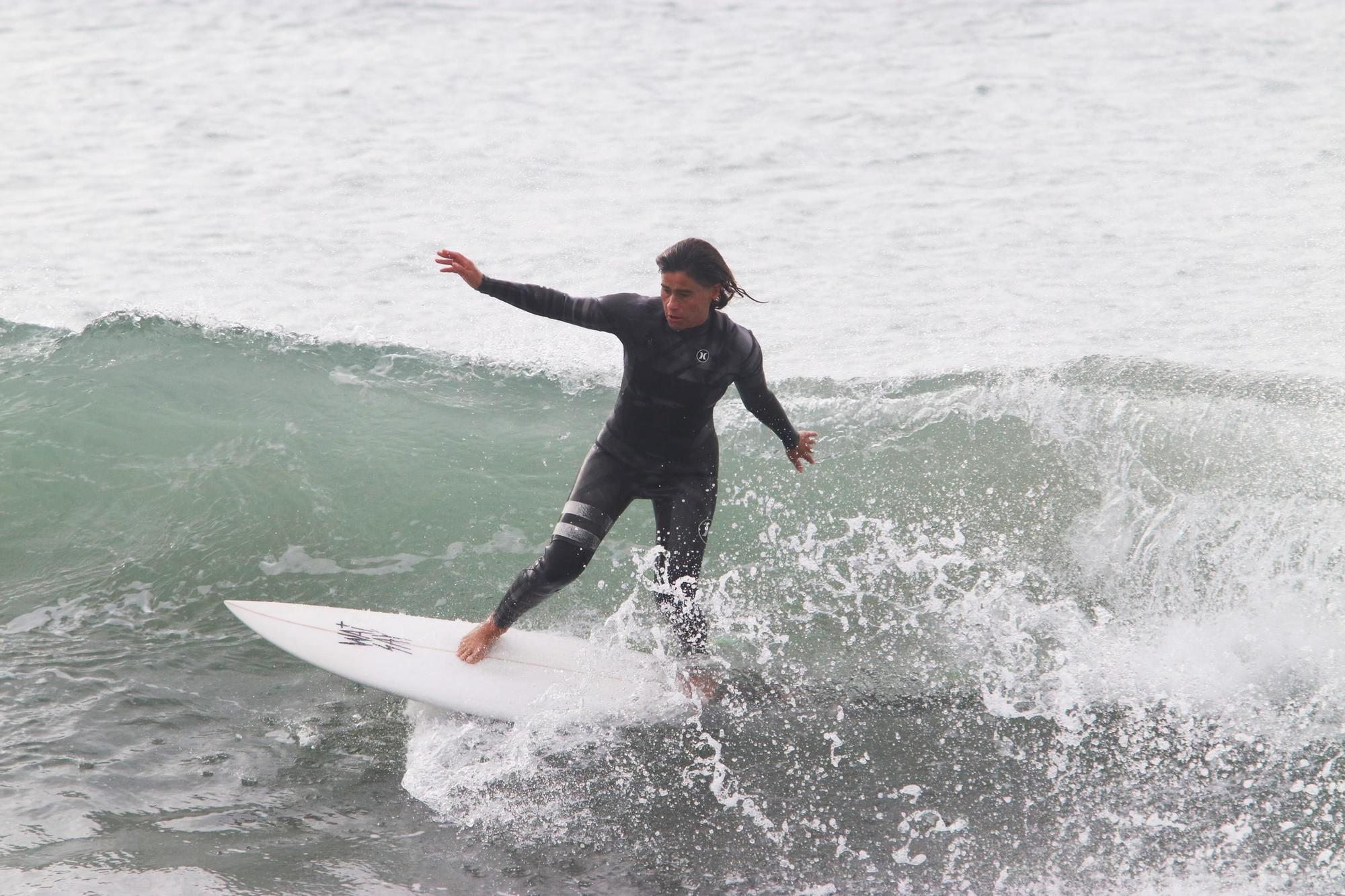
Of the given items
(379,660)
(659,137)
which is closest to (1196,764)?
(379,660)

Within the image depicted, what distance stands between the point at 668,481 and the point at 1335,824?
2663 mm

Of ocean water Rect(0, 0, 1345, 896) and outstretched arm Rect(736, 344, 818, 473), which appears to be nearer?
ocean water Rect(0, 0, 1345, 896)

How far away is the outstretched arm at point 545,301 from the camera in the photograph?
421cm

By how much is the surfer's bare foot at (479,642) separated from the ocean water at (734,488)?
0.29 meters

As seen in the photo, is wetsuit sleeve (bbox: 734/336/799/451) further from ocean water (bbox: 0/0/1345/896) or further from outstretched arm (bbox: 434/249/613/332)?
ocean water (bbox: 0/0/1345/896)

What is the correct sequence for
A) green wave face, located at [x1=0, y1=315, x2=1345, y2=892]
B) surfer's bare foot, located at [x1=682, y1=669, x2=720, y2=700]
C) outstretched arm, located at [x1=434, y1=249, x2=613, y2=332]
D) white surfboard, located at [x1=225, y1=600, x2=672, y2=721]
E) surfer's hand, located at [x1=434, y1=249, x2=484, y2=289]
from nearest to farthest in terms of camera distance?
surfer's hand, located at [x1=434, y1=249, x2=484, y2=289] < outstretched arm, located at [x1=434, y1=249, x2=613, y2=332] < green wave face, located at [x1=0, y1=315, x2=1345, y2=892] < white surfboard, located at [x1=225, y1=600, x2=672, y2=721] < surfer's bare foot, located at [x1=682, y1=669, x2=720, y2=700]

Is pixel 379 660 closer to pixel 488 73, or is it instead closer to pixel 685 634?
pixel 685 634

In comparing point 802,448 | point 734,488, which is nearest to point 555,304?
point 802,448

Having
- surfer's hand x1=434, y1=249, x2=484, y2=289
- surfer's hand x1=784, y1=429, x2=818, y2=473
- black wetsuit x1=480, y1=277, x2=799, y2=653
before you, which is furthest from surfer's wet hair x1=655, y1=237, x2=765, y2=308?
surfer's hand x1=784, y1=429, x2=818, y2=473

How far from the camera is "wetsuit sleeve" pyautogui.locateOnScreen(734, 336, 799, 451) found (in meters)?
4.36

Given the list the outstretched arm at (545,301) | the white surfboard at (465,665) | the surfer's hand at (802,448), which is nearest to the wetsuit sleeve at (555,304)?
the outstretched arm at (545,301)

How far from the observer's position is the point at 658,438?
4441 mm

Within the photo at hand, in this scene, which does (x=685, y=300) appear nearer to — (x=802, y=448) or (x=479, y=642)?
(x=802, y=448)

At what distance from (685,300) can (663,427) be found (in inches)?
22.2
